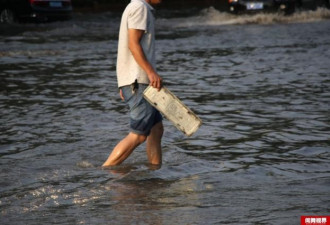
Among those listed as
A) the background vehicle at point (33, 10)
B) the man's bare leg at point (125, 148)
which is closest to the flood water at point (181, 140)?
the man's bare leg at point (125, 148)

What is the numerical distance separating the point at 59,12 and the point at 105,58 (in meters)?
11.4

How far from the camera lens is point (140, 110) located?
7.40 metres

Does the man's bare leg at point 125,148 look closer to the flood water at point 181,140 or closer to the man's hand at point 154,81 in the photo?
the flood water at point 181,140

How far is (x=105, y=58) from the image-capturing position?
18.4 m

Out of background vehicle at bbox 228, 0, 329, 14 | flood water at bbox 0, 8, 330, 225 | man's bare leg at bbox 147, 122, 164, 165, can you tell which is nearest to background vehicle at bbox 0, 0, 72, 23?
background vehicle at bbox 228, 0, 329, 14

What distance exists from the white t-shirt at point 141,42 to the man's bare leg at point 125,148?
486 millimetres

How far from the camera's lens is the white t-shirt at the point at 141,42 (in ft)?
23.8

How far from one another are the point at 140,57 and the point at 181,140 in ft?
7.90

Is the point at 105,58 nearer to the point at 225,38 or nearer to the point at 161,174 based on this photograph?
the point at 225,38

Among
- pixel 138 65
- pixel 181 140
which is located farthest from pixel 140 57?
pixel 181 140

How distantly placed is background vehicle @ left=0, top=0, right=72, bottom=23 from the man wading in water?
2174cm

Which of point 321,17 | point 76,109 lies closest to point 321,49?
point 76,109

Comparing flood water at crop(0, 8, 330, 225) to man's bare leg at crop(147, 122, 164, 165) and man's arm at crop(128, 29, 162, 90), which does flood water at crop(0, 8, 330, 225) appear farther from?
man's arm at crop(128, 29, 162, 90)

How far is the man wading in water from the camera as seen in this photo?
7219 millimetres
